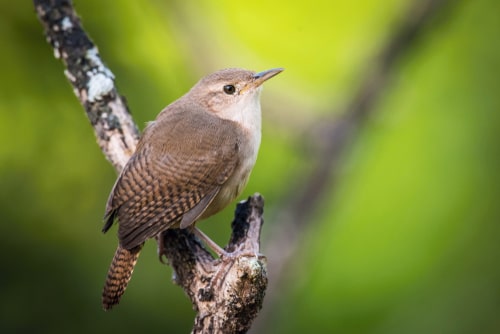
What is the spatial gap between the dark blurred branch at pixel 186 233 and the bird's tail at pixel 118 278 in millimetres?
246

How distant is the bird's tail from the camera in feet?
14.3

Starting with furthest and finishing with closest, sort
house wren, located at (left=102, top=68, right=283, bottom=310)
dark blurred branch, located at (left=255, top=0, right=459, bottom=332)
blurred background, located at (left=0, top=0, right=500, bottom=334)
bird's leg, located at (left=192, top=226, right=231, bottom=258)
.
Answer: dark blurred branch, located at (left=255, top=0, right=459, bottom=332) < blurred background, located at (left=0, top=0, right=500, bottom=334) < house wren, located at (left=102, top=68, right=283, bottom=310) < bird's leg, located at (left=192, top=226, right=231, bottom=258)

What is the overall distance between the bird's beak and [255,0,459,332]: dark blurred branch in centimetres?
232

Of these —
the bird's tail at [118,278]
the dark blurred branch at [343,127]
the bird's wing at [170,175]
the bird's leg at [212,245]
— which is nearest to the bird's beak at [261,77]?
the bird's wing at [170,175]

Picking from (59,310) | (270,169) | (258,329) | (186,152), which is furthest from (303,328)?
(186,152)

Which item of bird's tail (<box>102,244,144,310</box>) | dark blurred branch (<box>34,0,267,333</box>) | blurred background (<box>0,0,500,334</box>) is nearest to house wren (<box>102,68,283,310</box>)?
bird's tail (<box>102,244,144,310</box>)

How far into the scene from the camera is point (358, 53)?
837 cm

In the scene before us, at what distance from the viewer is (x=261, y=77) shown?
5230 mm

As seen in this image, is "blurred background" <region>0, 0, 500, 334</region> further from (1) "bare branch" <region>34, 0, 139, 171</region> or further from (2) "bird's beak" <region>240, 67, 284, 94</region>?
(2) "bird's beak" <region>240, 67, 284, 94</region>

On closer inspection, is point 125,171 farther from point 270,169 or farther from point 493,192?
point 493,192

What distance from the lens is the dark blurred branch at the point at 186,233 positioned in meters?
3.90

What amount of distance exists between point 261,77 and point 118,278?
5.05 ft

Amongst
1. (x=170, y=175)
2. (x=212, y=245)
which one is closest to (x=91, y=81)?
(x=170, y=175)

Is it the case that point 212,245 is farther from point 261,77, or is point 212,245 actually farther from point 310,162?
point 310,162
